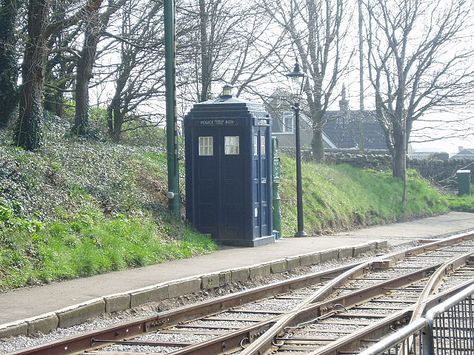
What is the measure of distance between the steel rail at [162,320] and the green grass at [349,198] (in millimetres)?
9478

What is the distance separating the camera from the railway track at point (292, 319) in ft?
32.4

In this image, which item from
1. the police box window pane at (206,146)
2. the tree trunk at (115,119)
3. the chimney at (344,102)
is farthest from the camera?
the chimney at (344,102)

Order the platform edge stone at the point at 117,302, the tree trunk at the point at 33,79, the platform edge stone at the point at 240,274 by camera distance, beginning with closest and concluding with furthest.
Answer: the platform edge stone at the point at 117,302 → the platform edge stone at the point at 240,274 → the tree trunk at the point at 33,79

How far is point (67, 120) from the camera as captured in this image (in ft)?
80.2

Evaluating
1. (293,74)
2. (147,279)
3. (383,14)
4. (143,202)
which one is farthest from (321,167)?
(147,279)

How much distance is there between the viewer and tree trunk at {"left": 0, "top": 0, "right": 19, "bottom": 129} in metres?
20.2

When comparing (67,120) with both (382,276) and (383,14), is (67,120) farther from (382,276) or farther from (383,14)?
(383,14)

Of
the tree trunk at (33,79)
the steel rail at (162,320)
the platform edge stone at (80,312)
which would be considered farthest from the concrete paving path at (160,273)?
the tree trunk at (33,79)

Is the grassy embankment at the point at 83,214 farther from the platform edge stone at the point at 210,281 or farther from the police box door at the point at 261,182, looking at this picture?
the platform edge stone at the point at 210,281

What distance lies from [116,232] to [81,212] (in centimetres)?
76


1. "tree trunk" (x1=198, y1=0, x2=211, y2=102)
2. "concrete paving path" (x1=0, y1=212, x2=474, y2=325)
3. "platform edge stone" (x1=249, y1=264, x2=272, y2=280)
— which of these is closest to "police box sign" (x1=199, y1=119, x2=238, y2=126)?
"concrete paving path" (x1=0, y1=212, x2=474, y2=325)

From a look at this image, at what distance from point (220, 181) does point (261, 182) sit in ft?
3.14

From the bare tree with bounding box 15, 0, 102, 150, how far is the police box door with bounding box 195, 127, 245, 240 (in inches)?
132

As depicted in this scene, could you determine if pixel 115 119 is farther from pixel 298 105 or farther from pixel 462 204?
pixel 462 204
